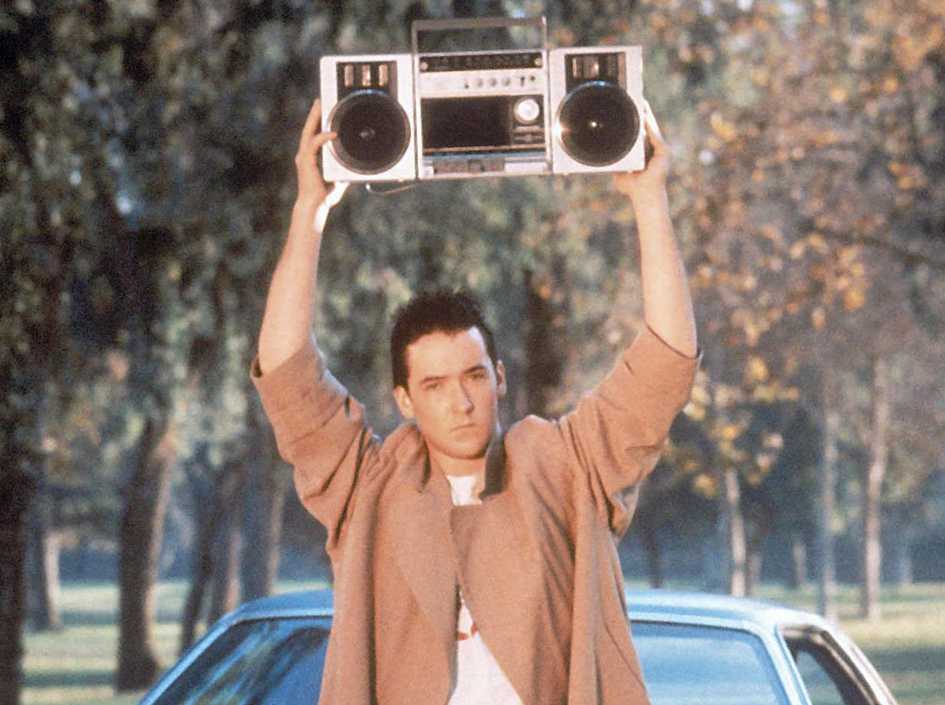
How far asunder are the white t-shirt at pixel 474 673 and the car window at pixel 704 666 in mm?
1674

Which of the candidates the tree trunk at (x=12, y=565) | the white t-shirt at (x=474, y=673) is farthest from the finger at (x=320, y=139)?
the tree trunk at (x=12, y=565)

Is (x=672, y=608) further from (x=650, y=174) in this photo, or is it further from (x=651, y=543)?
Answer: (x=651, y=543)

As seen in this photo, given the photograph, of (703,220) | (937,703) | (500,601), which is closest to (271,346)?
(500,601)

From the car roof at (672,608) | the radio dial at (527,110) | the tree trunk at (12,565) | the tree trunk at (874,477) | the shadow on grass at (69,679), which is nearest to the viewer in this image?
the radio dial at (527,110)

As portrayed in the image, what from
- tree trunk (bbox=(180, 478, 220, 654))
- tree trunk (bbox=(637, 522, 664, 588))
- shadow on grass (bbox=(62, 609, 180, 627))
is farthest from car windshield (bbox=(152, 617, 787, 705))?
shadow on grass (bbox=(62, 609, 180, 627))

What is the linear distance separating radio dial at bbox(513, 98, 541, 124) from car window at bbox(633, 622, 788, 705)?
1782mm

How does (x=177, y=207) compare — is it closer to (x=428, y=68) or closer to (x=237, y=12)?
(x=237, y=12)

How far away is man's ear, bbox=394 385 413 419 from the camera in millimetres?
3852

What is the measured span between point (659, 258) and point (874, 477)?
4223 cm

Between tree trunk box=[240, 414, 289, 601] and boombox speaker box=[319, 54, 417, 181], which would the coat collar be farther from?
tree trunk box=[240, 414, 289, 601]

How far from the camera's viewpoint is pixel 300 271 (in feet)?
12.3

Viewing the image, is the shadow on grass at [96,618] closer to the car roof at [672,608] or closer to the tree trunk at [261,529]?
the tree trunk at [261,529]

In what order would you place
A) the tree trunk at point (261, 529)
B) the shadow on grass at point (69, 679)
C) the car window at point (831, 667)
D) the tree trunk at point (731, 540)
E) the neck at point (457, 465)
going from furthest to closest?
the tree trunk at point (731, 540)
the tree trunk at point (261, 529)
the shadow on grass at point (69, 679)
the car window at point (831, 667)
the neck at point (457, 465)

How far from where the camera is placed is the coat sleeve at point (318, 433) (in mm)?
3693
